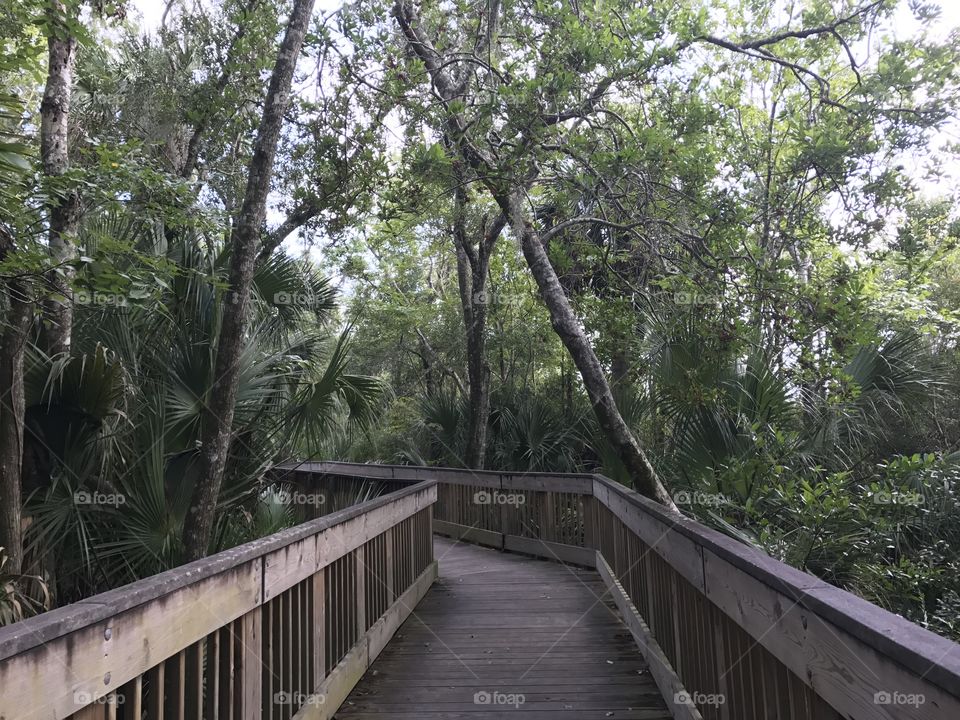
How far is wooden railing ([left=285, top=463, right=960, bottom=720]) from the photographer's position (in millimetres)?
A: 1544

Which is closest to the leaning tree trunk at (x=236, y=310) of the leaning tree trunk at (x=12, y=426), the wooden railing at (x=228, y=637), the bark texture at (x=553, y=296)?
the leaning tree trunk at (x=12, y=426)

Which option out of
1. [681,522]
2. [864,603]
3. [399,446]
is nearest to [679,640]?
[681,522]

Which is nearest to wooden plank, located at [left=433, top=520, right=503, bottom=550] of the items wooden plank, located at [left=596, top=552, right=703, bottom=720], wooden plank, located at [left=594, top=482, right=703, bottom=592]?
wooden plank, located at [left=596, top=552, right=703, bottom=720]

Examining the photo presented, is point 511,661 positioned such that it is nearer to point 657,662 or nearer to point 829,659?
point 657,662

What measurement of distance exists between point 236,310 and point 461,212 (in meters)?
6.14

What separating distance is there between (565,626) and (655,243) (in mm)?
3733

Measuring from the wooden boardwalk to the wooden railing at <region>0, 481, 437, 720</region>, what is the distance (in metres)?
0.27

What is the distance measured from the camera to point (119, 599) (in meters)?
1.97

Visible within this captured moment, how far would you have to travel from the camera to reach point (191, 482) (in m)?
5.88

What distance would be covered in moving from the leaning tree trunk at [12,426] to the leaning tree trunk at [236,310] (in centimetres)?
102

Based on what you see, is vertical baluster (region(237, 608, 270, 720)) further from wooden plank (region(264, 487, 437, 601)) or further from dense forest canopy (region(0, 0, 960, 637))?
dense forest canopy (region(0, 0, 960, 637))

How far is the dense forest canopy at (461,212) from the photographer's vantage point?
16.6 feet

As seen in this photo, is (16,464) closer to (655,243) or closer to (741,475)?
(741,475)

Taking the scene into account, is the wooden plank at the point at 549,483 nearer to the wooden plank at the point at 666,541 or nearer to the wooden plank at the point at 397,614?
the wooden plank at the point at 397,614
